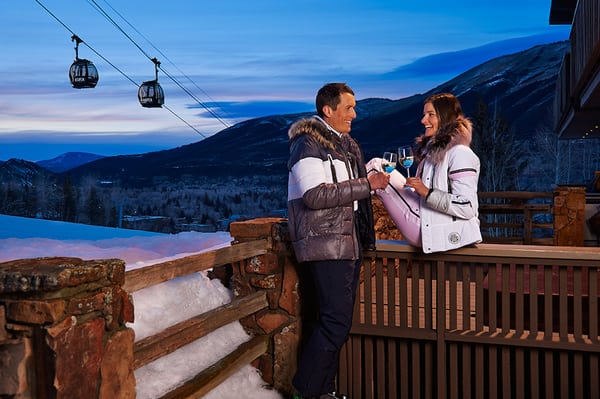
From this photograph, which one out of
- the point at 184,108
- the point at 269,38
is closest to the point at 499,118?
the point at 184,108

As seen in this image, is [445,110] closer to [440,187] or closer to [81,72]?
[440,187]

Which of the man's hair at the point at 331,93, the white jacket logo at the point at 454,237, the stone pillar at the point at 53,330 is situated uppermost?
the man's hair at the point at 331,93

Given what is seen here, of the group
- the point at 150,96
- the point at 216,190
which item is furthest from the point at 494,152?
the point at 150,96

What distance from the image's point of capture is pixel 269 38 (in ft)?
278

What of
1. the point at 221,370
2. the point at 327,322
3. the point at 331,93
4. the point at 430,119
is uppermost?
the point at 331,93

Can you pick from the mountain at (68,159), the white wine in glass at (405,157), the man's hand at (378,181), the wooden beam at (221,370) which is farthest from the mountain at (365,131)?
the man's hand at (378,181)

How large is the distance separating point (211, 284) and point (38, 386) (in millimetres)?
2136

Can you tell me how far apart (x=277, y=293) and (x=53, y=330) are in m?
1.98

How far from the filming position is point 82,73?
12.1 meters

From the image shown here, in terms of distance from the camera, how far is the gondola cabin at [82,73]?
475 inches

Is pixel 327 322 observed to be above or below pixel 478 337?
above

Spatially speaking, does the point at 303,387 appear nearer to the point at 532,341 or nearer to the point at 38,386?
the point at 532,341

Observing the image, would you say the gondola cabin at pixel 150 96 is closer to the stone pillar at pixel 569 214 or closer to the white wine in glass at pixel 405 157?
the stone pillar at pixel 569 214

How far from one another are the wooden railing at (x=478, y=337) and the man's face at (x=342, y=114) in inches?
31.1
